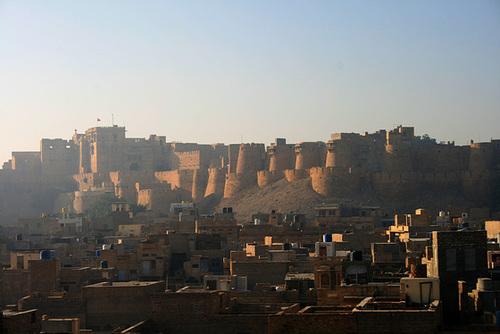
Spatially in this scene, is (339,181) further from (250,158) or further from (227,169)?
(227,169)

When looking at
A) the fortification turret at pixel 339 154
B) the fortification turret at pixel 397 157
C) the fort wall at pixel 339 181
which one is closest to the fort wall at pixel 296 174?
the fortification turret at pixel 339 154

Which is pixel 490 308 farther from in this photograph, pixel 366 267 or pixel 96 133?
pixel 96 133

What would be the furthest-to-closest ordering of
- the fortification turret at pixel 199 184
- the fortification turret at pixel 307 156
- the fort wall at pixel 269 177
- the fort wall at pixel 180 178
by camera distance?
the fort wall at pixel 180 178 < the fortification turret at pixel 199 184 < the fortification turret at pixel 307 156 < the fort wall at pixel 269 177

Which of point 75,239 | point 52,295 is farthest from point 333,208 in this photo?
point 52,295

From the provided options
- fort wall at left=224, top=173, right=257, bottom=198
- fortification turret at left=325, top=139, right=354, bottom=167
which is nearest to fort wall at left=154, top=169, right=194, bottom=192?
fort wall at left=224, top=173, right=257, bottom=198

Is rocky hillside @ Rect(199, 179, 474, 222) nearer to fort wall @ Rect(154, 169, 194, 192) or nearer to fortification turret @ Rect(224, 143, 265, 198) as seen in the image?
fortification turret @ Rect(224, 143, 265, 198)

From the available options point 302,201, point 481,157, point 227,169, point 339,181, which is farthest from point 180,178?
point 481,157

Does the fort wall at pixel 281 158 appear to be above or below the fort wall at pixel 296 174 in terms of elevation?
above

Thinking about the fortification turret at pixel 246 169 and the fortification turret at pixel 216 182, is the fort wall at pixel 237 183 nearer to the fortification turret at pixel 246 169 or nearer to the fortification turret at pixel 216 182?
the fortification turret at pixel 246 169
